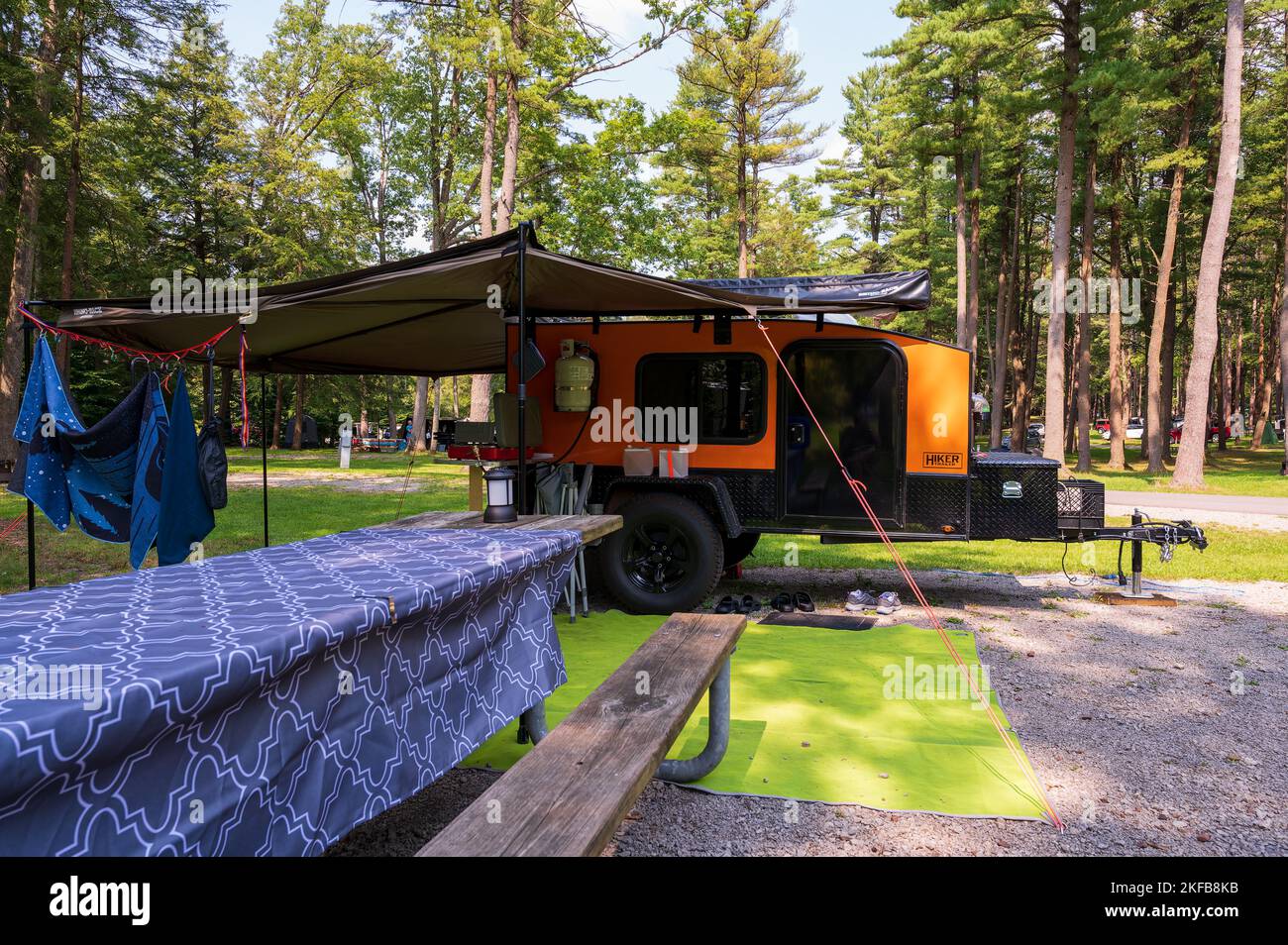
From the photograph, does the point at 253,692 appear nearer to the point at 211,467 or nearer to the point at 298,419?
the point at 211,467

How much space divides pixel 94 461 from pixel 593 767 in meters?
4.78

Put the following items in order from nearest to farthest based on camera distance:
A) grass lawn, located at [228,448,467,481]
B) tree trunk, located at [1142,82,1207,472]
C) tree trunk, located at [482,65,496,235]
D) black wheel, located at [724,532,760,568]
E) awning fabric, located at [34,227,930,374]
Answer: awning fabric, located at [34,227,930,374] < black wheel, located at [724,532,760,568] < tree trunk, located at [482,65,496,235] < tree trunk, located at [1142,82,1207,472] < grass lawn, located at [228,448,467,481]

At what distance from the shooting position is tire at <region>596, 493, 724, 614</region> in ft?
21.6

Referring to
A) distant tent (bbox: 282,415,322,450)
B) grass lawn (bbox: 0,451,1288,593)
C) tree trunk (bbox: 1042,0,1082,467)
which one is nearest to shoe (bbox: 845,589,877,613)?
grass lawn (bbox: 0,451,1288,593)

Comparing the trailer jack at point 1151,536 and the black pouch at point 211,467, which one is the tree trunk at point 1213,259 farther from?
the black pouch at point 211,467

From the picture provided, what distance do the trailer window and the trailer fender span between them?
398 mm

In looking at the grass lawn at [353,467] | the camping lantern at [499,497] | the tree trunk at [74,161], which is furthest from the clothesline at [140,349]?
the grass lawn at [353,467]

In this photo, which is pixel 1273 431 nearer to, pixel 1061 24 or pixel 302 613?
pixel 1061 24

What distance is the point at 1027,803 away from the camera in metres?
3.32

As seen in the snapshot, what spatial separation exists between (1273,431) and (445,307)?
3942cm

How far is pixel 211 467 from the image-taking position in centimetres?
541

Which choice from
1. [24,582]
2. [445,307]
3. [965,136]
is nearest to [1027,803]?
[445,307]

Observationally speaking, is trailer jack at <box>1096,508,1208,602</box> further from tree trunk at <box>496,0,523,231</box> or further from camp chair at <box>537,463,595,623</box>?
tree trunk at <box>496,0,523,231</box>

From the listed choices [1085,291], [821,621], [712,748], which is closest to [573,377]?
[821,621]
